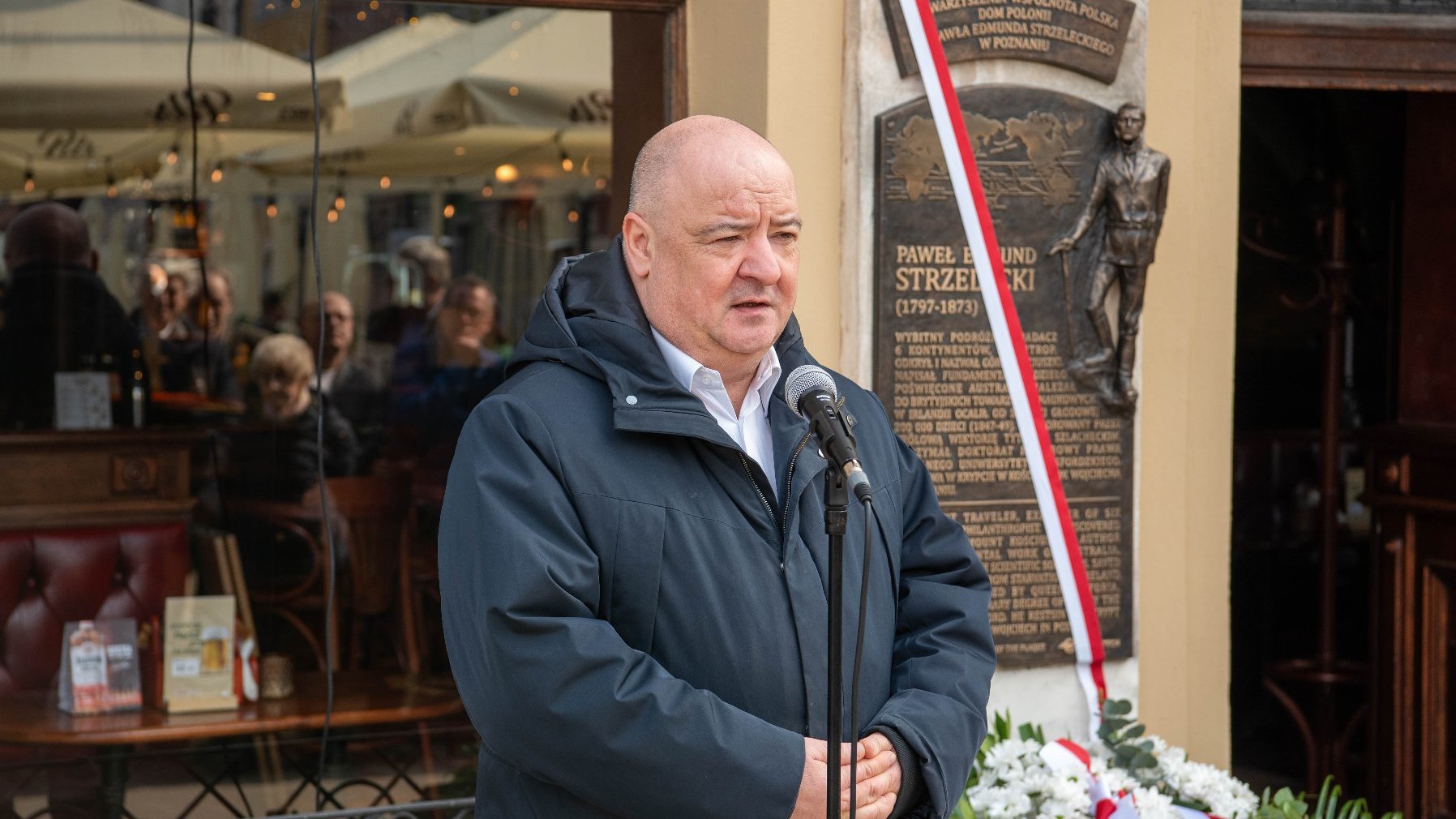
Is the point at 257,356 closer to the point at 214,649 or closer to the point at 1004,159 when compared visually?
the point at 214,649

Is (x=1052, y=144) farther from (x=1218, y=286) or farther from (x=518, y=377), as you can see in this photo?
(x=518, y=377)

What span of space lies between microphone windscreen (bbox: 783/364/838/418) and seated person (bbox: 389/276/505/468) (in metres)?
5.08

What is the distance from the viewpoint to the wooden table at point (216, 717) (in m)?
4.46

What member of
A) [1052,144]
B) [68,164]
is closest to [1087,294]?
[1052,144]

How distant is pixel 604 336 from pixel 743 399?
0.85 ft

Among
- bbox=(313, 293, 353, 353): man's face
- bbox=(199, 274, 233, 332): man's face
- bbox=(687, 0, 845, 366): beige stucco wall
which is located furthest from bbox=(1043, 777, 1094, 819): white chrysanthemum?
bbox=(199, 274, 233, 332): man's face

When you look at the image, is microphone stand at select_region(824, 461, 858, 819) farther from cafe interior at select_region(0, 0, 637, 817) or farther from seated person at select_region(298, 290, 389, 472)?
seated person at select_region(298, 290, 389, 472)

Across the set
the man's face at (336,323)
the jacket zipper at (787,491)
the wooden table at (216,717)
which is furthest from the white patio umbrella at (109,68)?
the jacket zipper at (787,491)

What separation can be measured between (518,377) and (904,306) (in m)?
1.44

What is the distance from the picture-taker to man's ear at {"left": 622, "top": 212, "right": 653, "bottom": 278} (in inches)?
92.4

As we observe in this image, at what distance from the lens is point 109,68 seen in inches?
294

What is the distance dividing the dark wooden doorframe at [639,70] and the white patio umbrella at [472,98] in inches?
105

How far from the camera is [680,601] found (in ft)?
7.24

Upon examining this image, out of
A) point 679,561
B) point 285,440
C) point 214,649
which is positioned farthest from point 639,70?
point 285,440
